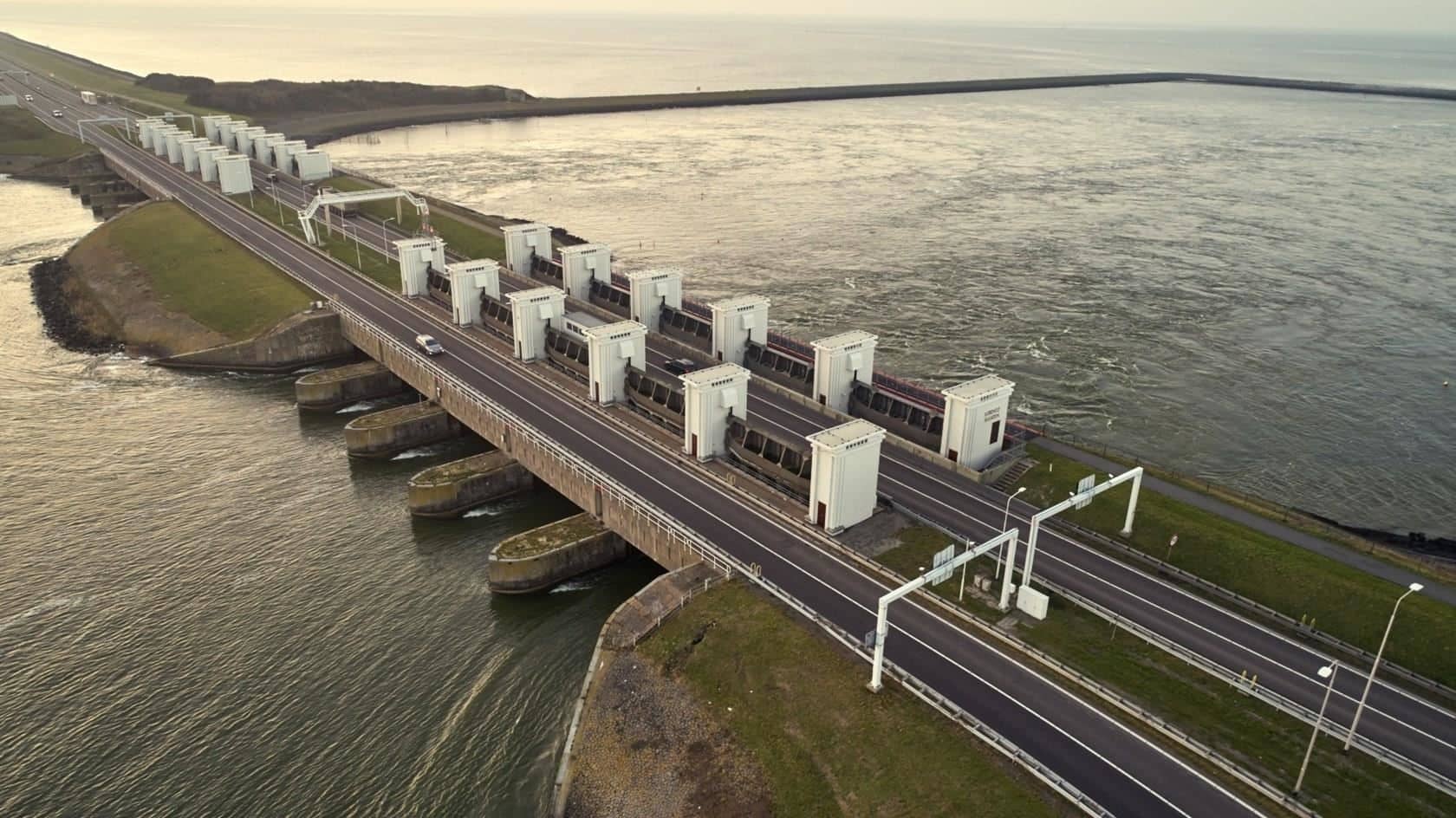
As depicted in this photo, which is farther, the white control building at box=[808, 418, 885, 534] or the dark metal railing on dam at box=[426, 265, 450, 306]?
the dark metal railing on dam at box=[426, 265, 450, 306]

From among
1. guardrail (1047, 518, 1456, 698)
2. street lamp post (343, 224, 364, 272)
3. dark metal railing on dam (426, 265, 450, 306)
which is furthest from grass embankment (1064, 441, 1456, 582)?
street lamp post (343, 224, 364, 272)

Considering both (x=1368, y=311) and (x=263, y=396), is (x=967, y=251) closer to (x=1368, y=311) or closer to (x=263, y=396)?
(x=1368, y=311)

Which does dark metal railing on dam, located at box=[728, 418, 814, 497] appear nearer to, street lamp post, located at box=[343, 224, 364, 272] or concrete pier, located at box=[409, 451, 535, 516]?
concrete pier, located at box=[409, 451, 535, 516]

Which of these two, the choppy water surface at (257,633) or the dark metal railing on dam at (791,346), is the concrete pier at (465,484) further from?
the dark metal railing on dam at (791,346)

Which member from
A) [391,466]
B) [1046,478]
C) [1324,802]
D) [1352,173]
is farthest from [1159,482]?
[1352,173]

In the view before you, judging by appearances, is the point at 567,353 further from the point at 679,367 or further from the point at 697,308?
the point at 697,308

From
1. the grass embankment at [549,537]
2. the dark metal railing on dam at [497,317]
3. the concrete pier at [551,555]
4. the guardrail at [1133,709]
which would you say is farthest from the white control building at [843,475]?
the dark metal railing on dam at [497,317]
